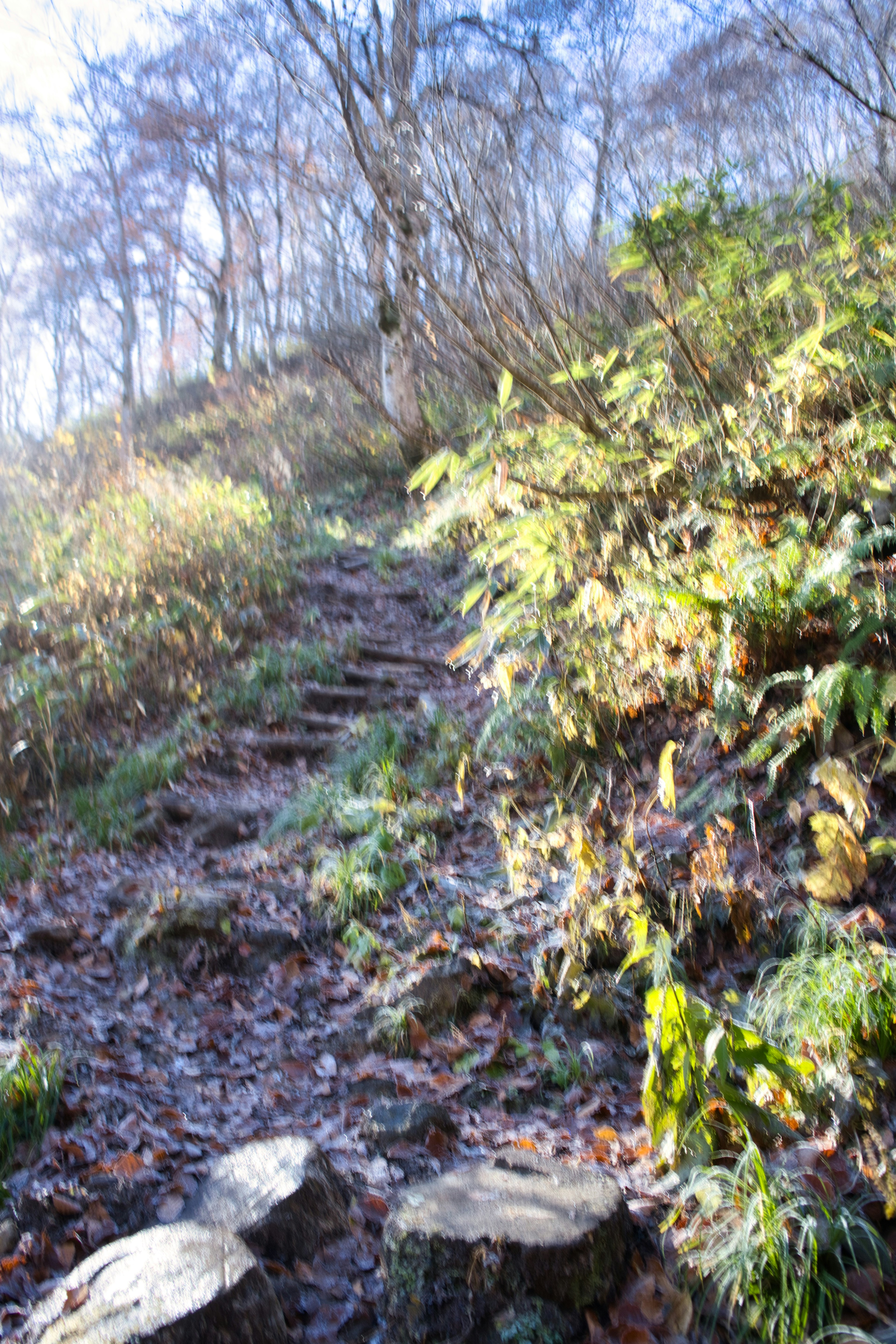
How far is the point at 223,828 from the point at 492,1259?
381cm

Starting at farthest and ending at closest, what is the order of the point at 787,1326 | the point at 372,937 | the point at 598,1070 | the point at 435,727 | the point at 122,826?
the point at 435,727 → the point at 122,826 → the point at 372,937 → the point at 598,1070 → the point at 787,1326

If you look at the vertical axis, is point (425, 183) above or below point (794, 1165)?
above

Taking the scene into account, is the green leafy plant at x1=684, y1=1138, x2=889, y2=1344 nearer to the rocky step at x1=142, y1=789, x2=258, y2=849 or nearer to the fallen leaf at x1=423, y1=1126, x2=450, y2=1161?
→ the fallen leaf at x1=423, y1=1126, x2=450, y2=1161

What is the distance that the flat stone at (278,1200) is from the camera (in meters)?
2.28

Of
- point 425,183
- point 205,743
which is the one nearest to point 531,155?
point 425,183

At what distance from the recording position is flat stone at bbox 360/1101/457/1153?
2824mm

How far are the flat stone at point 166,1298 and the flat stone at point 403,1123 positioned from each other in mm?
842

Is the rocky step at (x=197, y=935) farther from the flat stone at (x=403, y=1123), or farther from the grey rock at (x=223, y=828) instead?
the flat stone at (x=403, y=1123)

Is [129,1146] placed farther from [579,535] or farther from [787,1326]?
[579,535]

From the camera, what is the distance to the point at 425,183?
459 centimetres

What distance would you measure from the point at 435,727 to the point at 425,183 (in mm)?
3511

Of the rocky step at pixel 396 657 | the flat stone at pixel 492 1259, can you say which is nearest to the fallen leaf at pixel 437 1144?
the flat stone at pixel 492 1259

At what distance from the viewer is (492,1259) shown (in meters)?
2.01

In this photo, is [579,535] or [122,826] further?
Answer: [122,826]
